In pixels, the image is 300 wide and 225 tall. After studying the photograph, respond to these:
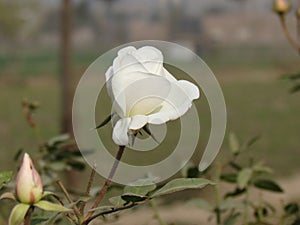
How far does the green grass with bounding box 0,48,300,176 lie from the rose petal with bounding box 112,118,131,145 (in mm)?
29

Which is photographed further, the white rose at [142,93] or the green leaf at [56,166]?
the green leaf at [56,166]

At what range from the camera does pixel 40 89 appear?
14516 millimetres

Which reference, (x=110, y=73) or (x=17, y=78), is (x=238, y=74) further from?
(x=110, y=73)

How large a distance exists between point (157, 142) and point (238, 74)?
17262 millimetres

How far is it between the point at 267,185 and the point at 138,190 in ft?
1.02

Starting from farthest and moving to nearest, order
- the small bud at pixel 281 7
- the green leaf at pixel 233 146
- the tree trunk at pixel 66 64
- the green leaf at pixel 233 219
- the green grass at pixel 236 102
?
the green grass at pixel 236 102, the tree trunk at pixel 66 64, the small bud at pixel 281 7, the green leaf at pixel 233 146, the green leaf at pixel 233 219

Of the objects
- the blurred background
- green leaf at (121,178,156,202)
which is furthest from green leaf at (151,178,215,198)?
the blurred background

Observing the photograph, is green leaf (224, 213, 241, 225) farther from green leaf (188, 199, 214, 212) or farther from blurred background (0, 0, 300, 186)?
blurred background (0, 0, 300, 186)

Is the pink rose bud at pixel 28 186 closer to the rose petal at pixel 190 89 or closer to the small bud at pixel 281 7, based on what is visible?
the rose petal at pixel 190 89

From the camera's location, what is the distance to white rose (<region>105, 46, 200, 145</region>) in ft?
1.25

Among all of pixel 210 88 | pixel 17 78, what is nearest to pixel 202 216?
pixel 210 88

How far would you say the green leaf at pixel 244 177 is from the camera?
0.66 metres

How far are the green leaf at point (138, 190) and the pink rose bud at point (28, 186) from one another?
64 millimetres

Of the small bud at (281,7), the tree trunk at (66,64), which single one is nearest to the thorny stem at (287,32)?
the small bud at (281,7)
